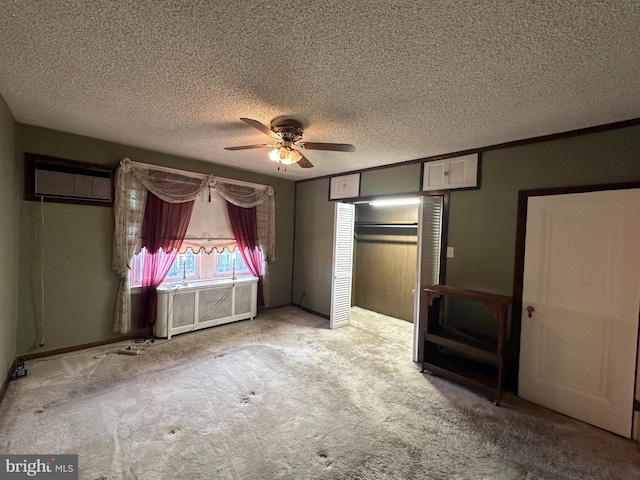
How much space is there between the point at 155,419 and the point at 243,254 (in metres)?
2.57

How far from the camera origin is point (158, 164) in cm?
353

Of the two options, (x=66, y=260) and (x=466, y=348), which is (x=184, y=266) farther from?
(x=466, y=348)

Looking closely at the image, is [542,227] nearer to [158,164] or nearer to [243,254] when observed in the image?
[243,254]

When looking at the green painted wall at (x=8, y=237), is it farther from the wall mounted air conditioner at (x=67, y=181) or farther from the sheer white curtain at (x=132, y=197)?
the sheer white curtain at (x=132, y=197)

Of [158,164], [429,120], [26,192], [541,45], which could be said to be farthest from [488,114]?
[26,192]

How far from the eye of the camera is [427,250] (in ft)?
10.3

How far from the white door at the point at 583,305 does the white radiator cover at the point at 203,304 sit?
3.50 m

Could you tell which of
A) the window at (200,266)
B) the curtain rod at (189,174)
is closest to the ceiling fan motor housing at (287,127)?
the curtain rod at (189,174)

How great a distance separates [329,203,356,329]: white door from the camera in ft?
13.2

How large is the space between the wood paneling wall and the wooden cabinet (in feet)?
4.80

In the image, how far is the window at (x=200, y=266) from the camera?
11.5ft

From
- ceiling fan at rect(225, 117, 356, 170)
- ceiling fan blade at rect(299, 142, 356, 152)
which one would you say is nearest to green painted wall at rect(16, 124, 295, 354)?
ceiling fan at rect(225, 117, 356, 170)

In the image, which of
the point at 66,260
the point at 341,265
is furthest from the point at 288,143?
the point at 66,260

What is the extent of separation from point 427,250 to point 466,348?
1069 mm
